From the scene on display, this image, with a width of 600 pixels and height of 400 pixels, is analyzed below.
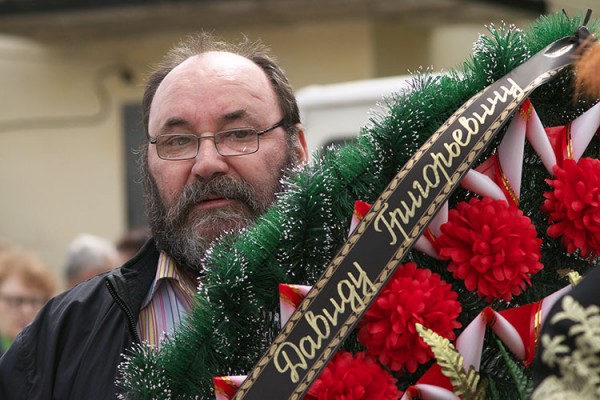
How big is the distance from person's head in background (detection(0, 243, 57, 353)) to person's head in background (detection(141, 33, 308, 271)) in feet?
10.5

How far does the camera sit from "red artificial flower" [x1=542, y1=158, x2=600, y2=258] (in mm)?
2283

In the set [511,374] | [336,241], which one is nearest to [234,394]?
[336,241]

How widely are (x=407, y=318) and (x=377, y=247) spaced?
0.15m

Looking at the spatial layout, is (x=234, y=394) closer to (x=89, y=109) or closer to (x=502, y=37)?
(x=502, y=37)

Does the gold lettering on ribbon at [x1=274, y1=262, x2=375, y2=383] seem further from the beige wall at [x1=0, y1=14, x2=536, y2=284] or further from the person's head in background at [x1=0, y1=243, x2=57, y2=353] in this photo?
the beige wall at [x1=0, y1=14, x2=536, y2=284]

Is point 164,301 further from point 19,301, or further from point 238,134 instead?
point 19,301

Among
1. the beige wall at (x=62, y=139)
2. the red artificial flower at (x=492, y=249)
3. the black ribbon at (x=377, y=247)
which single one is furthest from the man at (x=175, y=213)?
the beige wall at (x=62, y=139)

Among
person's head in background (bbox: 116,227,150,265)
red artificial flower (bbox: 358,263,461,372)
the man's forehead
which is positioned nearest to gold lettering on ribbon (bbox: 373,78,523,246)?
red artificial flower (bbox: 358,263,461,372)

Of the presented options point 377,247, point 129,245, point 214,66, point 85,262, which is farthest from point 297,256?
point 129,245

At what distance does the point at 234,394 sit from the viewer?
2203mm

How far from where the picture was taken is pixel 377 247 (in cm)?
221

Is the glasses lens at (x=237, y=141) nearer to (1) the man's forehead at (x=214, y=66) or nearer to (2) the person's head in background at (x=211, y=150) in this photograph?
(2) the person's head in background at (x=211, y=150)

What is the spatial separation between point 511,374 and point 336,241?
1.54 ft

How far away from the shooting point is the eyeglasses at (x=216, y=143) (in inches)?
117
